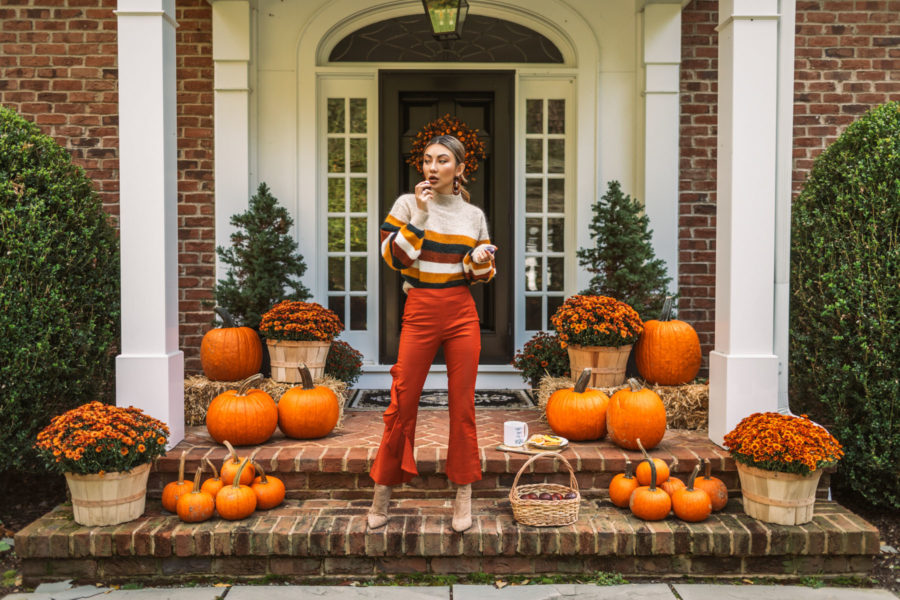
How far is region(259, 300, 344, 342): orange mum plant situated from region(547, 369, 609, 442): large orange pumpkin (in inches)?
62.8

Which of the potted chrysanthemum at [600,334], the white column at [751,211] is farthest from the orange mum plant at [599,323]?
the white column at [751,211]

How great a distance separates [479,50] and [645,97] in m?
1.40

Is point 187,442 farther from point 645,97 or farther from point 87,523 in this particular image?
point 645,97

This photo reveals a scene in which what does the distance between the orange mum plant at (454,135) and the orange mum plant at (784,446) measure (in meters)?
3.09

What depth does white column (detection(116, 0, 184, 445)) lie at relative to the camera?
12.3 ft

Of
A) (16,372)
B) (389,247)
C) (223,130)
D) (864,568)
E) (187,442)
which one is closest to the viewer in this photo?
(389,247)

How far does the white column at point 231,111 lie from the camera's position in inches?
211

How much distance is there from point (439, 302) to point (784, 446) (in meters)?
1.73

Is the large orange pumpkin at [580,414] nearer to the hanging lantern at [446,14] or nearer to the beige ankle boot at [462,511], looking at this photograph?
the beige ankle boot at [462,511]

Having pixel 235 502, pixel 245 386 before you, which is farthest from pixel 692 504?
pixel 245 386

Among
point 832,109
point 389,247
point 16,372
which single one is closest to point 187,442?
point 16,372

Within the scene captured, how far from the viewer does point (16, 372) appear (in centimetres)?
356

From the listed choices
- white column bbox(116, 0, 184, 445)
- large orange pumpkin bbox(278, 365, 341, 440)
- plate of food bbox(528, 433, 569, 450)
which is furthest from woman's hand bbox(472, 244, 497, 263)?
white column bbox(116, 0, 184, 445)

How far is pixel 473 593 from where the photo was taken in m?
3.05
